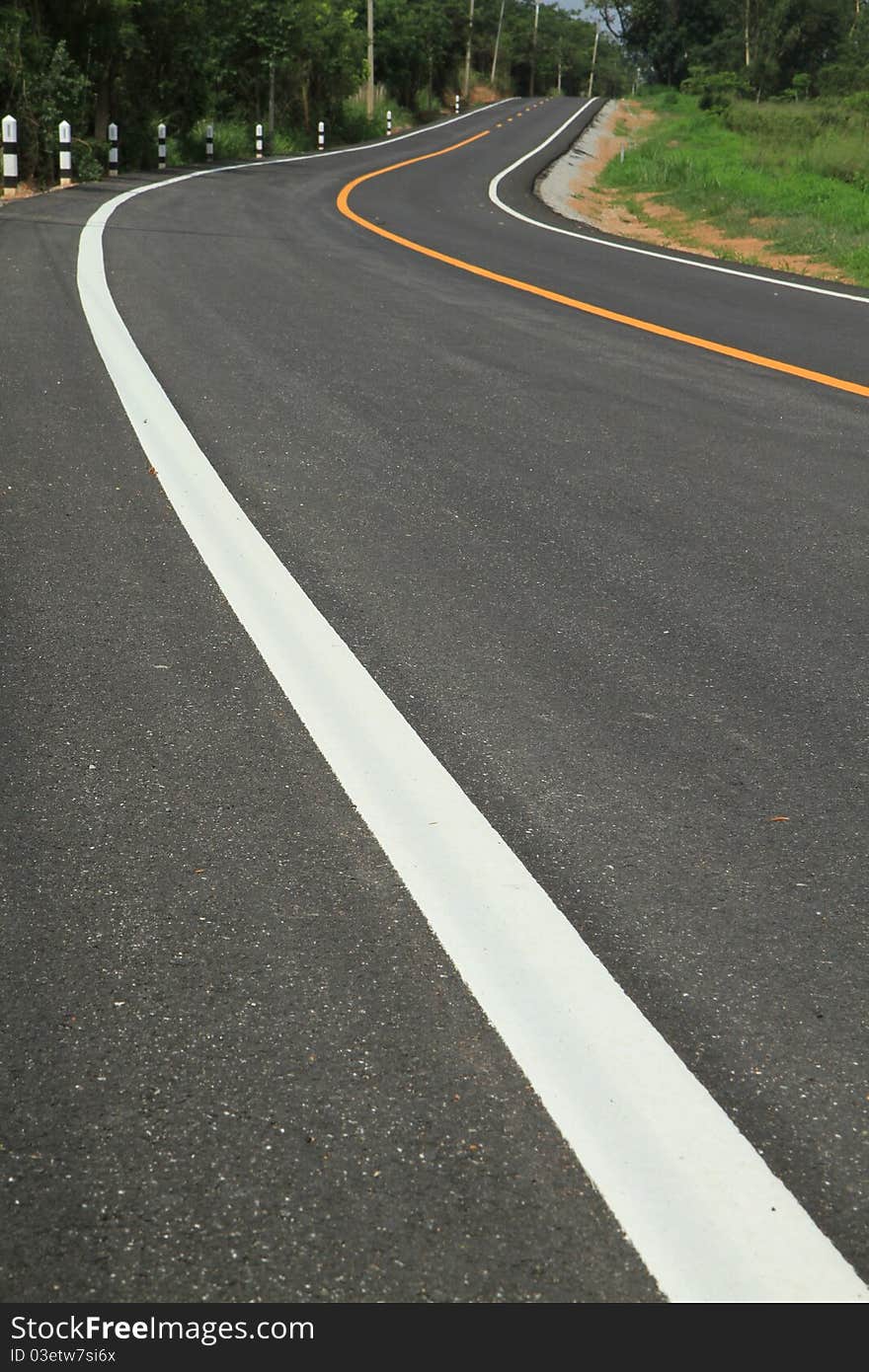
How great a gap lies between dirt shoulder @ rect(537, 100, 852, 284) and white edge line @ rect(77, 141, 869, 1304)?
503 inches

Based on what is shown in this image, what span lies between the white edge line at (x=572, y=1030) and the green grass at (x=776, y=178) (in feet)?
42.0

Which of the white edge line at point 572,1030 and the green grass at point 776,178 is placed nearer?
the white edge line at point 572,1030

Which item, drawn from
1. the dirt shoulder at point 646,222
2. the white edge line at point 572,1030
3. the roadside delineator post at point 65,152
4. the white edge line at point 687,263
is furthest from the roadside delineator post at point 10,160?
the white edge line at point 572,1030

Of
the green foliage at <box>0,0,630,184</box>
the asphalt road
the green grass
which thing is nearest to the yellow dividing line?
the asphalt road

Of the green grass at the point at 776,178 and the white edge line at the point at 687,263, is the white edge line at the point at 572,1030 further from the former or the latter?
the green grass at the point at 776,178

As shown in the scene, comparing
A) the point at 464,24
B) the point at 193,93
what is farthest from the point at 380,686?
the point at 464,24

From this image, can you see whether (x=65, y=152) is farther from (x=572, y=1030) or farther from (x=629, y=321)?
(x=572, y=1030)

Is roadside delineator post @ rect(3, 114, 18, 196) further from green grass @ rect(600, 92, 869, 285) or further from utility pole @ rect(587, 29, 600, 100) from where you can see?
utility pole @ rect(587, 29, 600, 100)

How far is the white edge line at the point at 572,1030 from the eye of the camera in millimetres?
1840

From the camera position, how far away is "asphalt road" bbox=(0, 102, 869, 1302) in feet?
6.34

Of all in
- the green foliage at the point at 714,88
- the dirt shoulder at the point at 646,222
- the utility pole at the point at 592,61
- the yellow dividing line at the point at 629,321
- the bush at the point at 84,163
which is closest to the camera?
the yellow dividing line at the point at 629,321

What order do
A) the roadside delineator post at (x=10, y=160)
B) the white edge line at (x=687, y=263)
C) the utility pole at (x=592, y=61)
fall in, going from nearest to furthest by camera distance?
the white edge line at (x=687, y=263) < the roadside delineator post at (x=10, y=160) < the utility pole at (x=592, y=61)

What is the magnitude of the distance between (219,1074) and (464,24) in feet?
308

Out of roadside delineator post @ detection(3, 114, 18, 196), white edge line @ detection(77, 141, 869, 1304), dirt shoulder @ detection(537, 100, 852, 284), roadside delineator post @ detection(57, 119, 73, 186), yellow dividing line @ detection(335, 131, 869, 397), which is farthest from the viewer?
roadside delineator post @ detection(57, 119, 73, 186)
